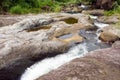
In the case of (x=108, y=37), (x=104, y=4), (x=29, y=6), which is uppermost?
(x=108, y=37)

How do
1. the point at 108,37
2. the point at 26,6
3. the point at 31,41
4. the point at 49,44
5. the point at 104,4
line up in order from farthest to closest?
1. the point at 104,4
2. the point at 26,6
3. the point at 108,37
4. the point at 31,41
5. the point at 49,44

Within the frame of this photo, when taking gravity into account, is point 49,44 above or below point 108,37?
above

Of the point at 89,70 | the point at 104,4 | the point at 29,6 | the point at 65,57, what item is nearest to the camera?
the point at 89,70

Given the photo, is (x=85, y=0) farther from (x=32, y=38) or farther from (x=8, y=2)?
(x=32, y=38)

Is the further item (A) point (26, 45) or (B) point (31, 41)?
(B) point (31, 41)

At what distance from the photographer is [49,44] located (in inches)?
484

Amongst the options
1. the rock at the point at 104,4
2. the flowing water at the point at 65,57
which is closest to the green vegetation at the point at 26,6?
the rock at the point at 104,4

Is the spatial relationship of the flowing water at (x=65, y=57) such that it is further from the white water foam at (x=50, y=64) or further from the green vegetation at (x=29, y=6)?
the green vegetation at (x=29, y=6)

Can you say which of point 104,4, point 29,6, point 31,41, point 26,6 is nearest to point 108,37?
point 31,41

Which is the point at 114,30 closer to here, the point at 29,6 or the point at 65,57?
the point at 65,57

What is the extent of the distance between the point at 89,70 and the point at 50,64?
137 inches

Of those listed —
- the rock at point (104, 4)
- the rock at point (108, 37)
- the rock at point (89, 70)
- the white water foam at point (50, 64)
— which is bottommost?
the rock at point (104, 4)

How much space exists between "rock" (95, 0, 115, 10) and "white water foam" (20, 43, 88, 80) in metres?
13.8

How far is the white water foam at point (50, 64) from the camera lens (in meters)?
10.6
